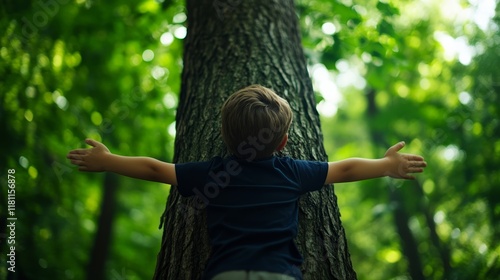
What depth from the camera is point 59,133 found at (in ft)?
18.9

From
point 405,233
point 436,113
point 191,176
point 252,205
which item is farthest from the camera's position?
point 405,233

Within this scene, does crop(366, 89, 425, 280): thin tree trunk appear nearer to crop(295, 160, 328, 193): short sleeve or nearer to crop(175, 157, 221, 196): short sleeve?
crop(295, 160, 328, 193): short sleeve

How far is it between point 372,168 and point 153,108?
4.49m

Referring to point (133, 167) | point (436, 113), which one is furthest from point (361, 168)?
point (436, 113)

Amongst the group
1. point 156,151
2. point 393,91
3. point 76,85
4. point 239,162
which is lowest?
point 239,162

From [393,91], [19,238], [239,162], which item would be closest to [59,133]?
[19,238]

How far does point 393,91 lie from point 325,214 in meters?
6.66

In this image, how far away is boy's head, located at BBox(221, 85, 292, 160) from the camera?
1.99m

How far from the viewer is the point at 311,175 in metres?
2.05

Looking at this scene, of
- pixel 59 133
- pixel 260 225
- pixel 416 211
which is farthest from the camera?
pixel 416 211

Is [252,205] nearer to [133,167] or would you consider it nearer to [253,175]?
[253,175]

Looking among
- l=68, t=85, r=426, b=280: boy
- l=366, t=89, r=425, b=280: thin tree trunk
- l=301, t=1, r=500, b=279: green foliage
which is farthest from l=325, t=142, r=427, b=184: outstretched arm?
l=366, t=89, r=425, b=280: thin tree trunk

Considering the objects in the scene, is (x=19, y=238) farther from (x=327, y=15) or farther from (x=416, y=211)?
(x=416, y=211)

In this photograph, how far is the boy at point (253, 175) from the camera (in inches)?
73.6
